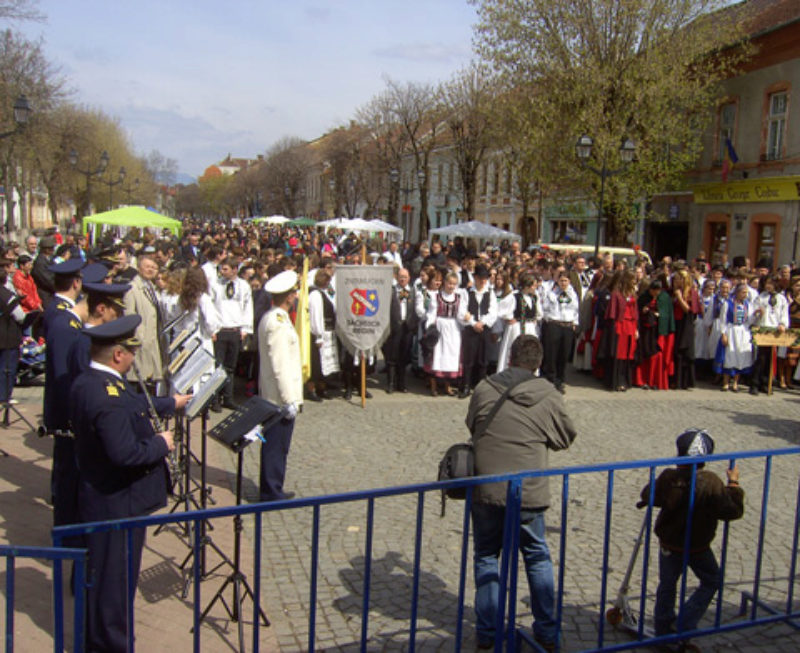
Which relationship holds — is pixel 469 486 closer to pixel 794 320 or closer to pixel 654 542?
pixel 654 542

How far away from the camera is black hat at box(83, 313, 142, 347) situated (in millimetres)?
3598

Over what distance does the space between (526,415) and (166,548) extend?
117 inches

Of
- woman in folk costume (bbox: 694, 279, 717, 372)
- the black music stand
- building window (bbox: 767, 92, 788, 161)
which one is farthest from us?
building window (bbox: 767, 92, 788, 161)

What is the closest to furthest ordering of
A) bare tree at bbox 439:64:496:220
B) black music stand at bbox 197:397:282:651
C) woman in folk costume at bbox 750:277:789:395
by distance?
black music stand at bbox 197:397:282:651
woman in folk costume at bbox 750:277:789:395
bare tree at bbox 439:64:496:220

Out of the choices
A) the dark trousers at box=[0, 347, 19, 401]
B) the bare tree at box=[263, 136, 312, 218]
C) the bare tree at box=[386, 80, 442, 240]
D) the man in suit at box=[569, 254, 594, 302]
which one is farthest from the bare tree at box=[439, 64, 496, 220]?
the bare tree at box=[263, 136, 312, 218]

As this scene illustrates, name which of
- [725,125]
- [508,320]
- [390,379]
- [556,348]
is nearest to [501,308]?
[508,320]

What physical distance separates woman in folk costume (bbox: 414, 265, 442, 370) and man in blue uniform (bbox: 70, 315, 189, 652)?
276 inches

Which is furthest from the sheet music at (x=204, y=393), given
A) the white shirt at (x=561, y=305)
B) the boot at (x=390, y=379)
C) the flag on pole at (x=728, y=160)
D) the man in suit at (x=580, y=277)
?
the flag on pole at (x=728, y=160)

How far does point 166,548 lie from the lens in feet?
17.5

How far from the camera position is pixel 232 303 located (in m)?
9.54

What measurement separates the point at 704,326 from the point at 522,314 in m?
3.74

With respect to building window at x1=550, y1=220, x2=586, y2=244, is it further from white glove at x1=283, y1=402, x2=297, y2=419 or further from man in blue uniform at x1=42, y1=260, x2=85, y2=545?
man in blue uniform at x1=42, y1=260, x2=85, y2=545

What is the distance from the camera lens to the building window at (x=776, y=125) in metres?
23.2

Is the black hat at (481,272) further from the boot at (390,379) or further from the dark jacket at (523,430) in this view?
the dark jacket at (523,430)
